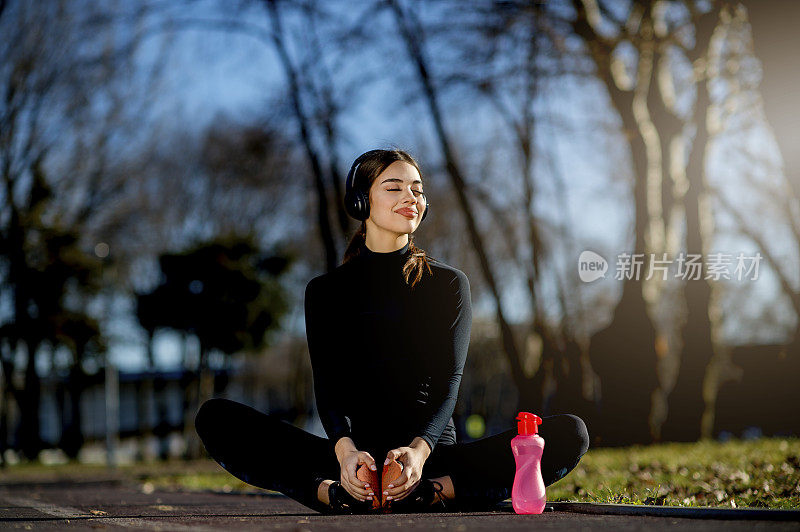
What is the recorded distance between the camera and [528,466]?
489cm

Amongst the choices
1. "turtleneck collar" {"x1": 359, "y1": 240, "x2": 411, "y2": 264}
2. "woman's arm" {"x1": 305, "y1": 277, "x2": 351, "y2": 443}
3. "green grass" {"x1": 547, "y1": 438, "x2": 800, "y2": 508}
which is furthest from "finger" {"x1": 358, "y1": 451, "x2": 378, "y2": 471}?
"green grass" {"x1": 547, "y1": 438, "x2": 800, "y2": 508}

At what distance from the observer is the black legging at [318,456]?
4.93 metres

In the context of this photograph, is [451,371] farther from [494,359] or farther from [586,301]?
[494,359]

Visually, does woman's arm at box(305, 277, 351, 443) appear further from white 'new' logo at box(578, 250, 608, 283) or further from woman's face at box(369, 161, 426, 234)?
white 'new' logo at box(578, 250, 608, 283)

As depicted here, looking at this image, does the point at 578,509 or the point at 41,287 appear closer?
the point at 578,509

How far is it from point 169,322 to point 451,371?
24966 millimetres

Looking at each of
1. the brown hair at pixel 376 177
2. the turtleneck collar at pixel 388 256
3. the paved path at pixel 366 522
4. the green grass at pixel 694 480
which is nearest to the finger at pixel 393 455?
the paved path at pixel 366 522

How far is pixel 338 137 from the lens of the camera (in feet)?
61.6

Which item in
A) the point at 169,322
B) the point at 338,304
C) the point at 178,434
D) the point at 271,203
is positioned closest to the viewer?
the point at 338,304

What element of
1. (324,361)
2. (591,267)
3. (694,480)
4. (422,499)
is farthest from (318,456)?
(591,267)

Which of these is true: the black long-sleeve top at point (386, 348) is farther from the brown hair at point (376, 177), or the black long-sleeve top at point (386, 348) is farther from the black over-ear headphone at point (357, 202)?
the black over-ear headphone at point (357, 202)

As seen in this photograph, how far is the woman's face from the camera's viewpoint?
5.18 m

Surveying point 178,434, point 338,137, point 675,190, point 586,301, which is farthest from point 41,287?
point 178,434

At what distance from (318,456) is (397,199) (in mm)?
1426
